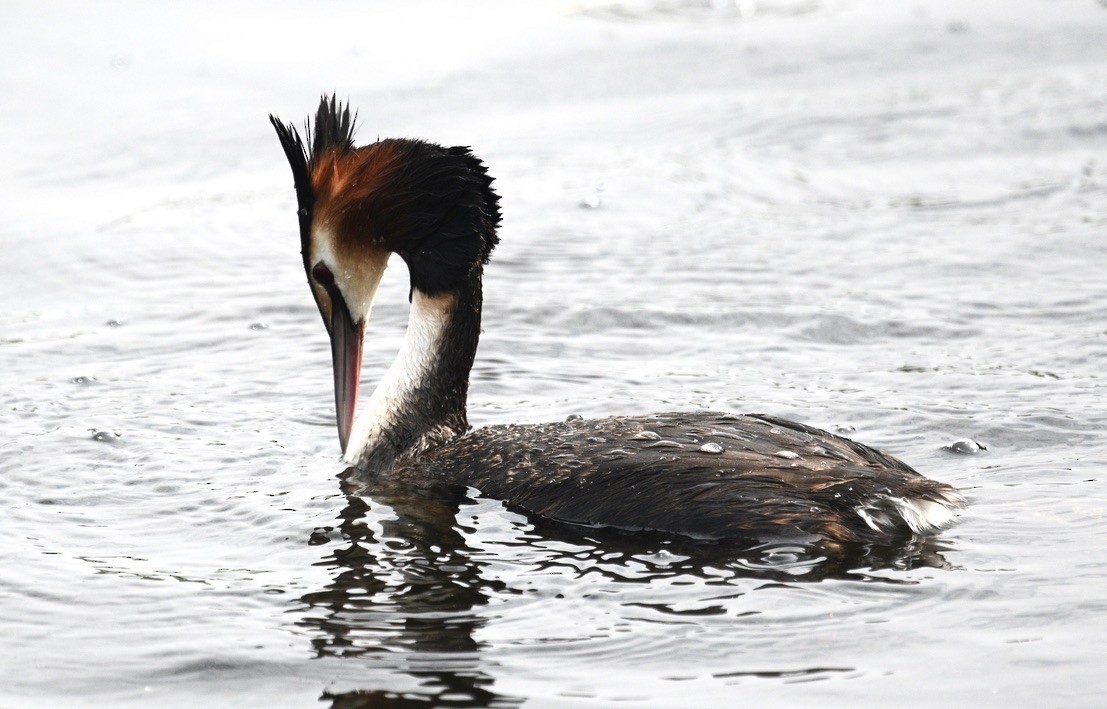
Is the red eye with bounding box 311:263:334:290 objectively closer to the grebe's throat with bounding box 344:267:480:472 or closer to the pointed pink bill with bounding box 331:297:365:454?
the pointed pink bill with bounding box 331:297:365:454

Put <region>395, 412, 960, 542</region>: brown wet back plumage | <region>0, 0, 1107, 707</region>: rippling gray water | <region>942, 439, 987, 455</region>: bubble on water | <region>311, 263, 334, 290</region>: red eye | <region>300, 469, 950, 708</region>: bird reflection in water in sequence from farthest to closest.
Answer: <region>942, 439, 987, 455</region>: bubble on water
<region>311, 263, 334, 290</region>: red eye
<region>395, 412, 960, 542</region>: brown wet back plumage
<region>0, 0, 1107, 707</region>: rippling gray water
<region>300, 469, 950, 708</region>: bird reflection in water

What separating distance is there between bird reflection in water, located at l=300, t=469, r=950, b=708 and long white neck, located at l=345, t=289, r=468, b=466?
1.84 feet

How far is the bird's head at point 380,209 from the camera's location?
711 cm

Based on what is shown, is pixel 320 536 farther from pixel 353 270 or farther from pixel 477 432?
pixel 353 270

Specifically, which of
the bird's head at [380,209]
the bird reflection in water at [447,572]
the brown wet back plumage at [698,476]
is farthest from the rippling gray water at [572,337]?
the bird's head at [380,209]

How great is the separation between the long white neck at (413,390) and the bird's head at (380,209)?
15 cm

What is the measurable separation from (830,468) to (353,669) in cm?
216

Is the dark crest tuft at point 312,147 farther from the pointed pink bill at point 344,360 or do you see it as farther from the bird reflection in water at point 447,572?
the bird reflection in water at point 447,572

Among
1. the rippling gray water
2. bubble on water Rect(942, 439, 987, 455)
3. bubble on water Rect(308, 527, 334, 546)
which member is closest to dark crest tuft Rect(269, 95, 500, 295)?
the rippling gray water

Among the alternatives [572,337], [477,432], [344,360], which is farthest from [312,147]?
[572,337]

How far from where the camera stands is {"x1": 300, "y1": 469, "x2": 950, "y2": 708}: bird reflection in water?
511cm

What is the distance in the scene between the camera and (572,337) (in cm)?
937

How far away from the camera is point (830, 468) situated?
6.24m

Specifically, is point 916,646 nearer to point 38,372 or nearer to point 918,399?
point 918,399
